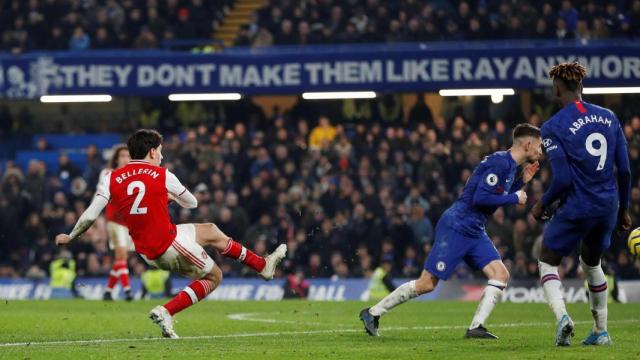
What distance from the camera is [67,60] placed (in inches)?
1135

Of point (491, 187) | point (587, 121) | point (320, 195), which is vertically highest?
point (587, 121)

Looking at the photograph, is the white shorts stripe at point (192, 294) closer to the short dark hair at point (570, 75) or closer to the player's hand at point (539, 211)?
the player's hand at point (539, 211)

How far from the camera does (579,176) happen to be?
10.4 meters

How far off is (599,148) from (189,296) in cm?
386

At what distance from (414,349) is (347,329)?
3074 millimetres

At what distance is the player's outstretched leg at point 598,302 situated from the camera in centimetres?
1079

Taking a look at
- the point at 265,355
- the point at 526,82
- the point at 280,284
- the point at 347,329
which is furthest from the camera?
the point at 526,82

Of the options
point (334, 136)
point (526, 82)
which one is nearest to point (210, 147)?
point (334, 136)

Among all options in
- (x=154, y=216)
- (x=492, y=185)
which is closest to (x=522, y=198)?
(x=492, y=185)

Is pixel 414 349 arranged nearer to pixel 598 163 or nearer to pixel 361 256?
pixel 598 163

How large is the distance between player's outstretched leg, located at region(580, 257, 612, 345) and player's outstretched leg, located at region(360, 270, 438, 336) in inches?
67.2

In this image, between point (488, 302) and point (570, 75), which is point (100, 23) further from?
point (570, 75)

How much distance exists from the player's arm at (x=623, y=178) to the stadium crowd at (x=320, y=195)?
1279 centimetres

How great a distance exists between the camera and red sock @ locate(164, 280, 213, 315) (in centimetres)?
1182
